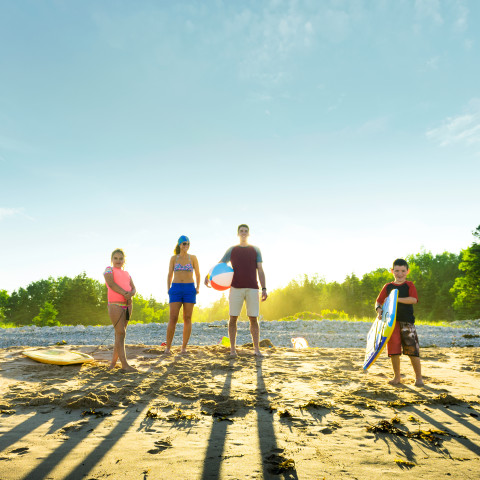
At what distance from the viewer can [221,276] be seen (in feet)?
22.0

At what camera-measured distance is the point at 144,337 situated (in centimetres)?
1205

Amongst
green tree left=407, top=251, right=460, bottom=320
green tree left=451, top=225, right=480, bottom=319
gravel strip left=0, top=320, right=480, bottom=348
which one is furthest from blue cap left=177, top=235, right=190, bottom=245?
green tree left=407, top=251, right=460, bottom=320

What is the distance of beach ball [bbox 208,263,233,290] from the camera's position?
6.70m

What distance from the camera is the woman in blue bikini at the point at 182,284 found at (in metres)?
6.50

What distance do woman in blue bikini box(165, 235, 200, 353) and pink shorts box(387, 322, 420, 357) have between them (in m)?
3.36

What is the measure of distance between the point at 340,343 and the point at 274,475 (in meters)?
9.46

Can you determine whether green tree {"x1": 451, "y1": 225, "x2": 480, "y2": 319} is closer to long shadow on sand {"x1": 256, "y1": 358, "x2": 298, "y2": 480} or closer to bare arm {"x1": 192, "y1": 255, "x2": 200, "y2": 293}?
bare arm {"x1": 192, "y1": 255, "x2": 200, "y2": 293}

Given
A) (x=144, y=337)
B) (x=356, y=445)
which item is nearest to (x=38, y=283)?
(x=144, y=337)

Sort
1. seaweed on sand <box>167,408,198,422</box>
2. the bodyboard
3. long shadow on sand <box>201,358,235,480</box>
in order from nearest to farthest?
long shadow on sand <box>201,358,235,480</box>
seaweed on sand <box>167,408,198,422</box>
the bodyboard

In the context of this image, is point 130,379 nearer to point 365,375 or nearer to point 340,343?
point 365,375

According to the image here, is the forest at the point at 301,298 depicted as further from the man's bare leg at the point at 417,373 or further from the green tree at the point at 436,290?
the man's bare leg at the point at 417,373

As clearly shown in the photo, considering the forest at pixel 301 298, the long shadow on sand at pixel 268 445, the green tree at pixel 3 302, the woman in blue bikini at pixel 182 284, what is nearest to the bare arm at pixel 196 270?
the woman in blue bikini at pixel 182 284

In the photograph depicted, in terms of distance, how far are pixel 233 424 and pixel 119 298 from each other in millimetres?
2827

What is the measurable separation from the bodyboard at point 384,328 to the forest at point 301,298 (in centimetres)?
5104
